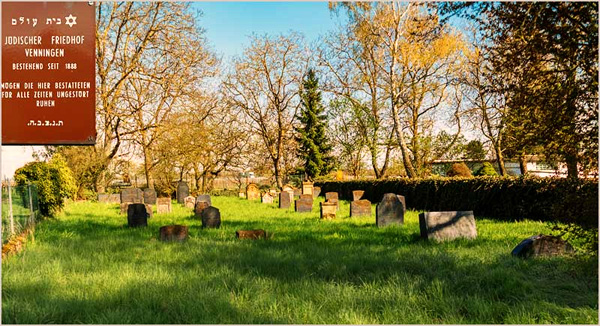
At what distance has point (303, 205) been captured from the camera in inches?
683

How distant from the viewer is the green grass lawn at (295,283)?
4.59 metres

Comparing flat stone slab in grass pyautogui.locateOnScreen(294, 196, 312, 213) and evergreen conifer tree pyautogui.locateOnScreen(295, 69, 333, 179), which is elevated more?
evergreen conifer tree pyautogui.locateOnScreen(295, 69, 333, 179)

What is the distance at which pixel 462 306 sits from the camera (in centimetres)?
487

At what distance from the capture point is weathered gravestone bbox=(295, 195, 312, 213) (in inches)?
680

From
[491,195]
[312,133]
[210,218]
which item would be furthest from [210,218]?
[312,133]

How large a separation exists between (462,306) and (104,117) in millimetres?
22862

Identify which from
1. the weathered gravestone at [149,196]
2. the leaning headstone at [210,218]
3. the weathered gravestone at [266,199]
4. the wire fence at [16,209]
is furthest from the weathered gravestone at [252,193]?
the leaning headstone at [210,218]

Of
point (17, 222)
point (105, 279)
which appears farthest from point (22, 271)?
point (17, 222)

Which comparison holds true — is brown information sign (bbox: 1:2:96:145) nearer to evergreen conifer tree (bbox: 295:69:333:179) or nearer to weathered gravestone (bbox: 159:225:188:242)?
weathered gravestone (bbox: 159:225:188:242)

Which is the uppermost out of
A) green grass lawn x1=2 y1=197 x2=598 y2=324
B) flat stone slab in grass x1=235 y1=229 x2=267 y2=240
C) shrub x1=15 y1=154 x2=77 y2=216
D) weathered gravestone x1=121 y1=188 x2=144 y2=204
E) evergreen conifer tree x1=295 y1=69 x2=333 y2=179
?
evergreen conifer tree x1=295 y1=69 x2=333 y2=179

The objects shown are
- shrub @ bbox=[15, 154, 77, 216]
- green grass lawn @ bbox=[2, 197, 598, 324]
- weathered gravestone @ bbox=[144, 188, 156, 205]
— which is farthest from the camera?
weathered gravestone @ bbox=[144, 188, 156, 205]

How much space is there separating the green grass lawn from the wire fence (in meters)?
0.85

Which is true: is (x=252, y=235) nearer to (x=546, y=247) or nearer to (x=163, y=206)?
(x=546, y=247)

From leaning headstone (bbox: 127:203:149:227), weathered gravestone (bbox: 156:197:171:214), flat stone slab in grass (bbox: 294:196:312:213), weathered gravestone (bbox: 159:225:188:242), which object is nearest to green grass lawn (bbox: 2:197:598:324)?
weathered gravestone (bbox: 159:225:188:242)
